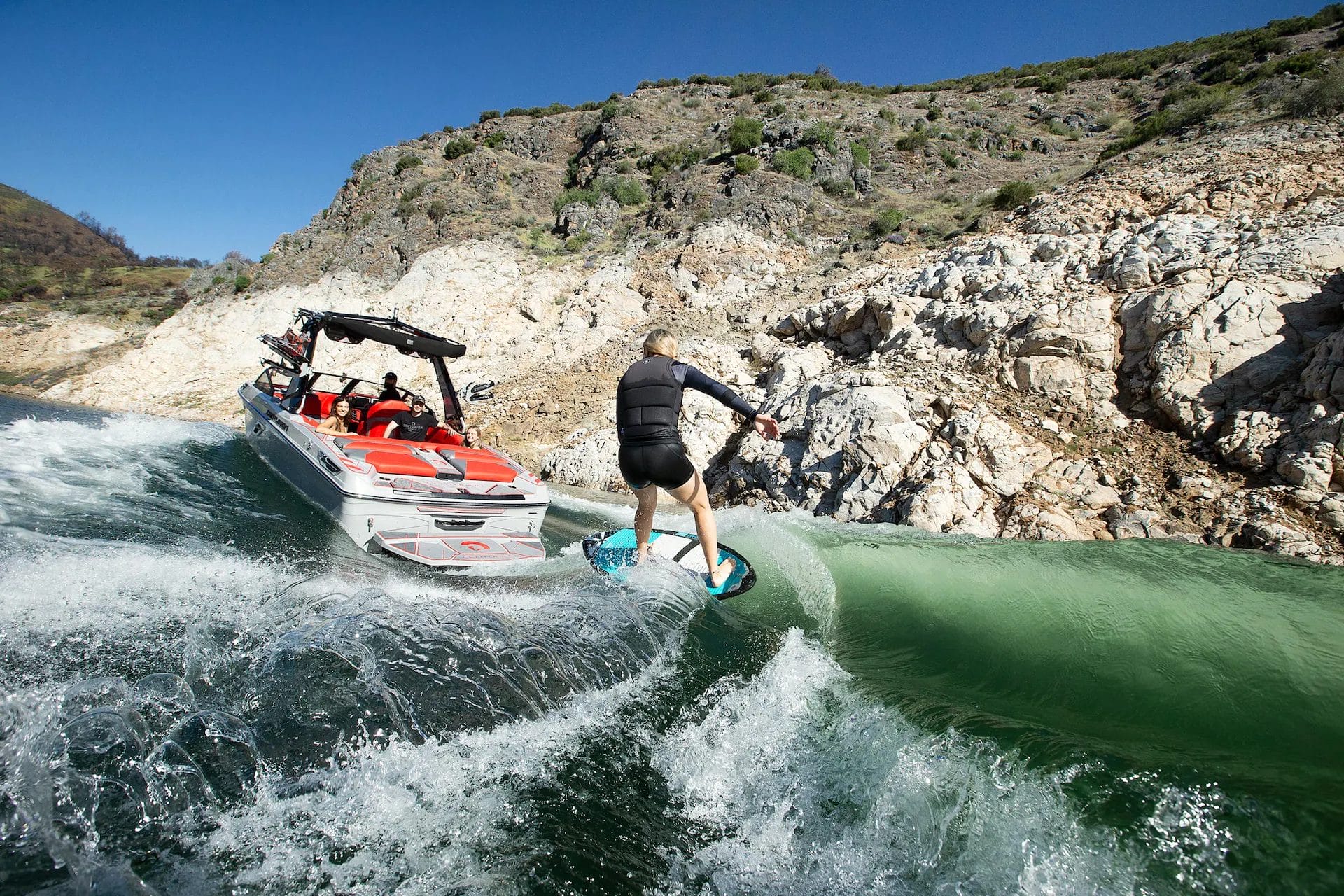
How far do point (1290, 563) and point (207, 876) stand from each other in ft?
27.6

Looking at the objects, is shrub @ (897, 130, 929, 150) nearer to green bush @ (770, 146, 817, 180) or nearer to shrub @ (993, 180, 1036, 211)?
green bush @ (770, 146, 817, 180)

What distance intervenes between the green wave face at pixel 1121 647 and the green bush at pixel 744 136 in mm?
23613

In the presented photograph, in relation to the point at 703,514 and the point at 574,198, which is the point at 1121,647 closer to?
the point at 703,514

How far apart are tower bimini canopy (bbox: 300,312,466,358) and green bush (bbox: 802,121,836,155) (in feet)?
70.4

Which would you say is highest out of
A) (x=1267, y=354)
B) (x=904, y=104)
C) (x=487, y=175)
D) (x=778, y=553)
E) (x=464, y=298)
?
(x=904, y=104)

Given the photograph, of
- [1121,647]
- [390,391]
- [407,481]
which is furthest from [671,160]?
[1121,647]

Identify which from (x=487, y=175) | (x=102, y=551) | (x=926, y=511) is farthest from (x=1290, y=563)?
(x=487, y=175)

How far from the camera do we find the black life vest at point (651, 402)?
191 inches

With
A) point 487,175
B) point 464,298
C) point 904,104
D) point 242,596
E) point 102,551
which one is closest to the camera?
point 242,596

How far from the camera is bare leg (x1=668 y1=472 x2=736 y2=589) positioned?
4906 millimetres

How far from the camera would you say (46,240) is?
8238 cm

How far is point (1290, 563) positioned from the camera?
597 cm

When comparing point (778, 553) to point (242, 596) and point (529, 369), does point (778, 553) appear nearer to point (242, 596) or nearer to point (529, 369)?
point (242, 596)

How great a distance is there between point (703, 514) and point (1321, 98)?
1737 cm
